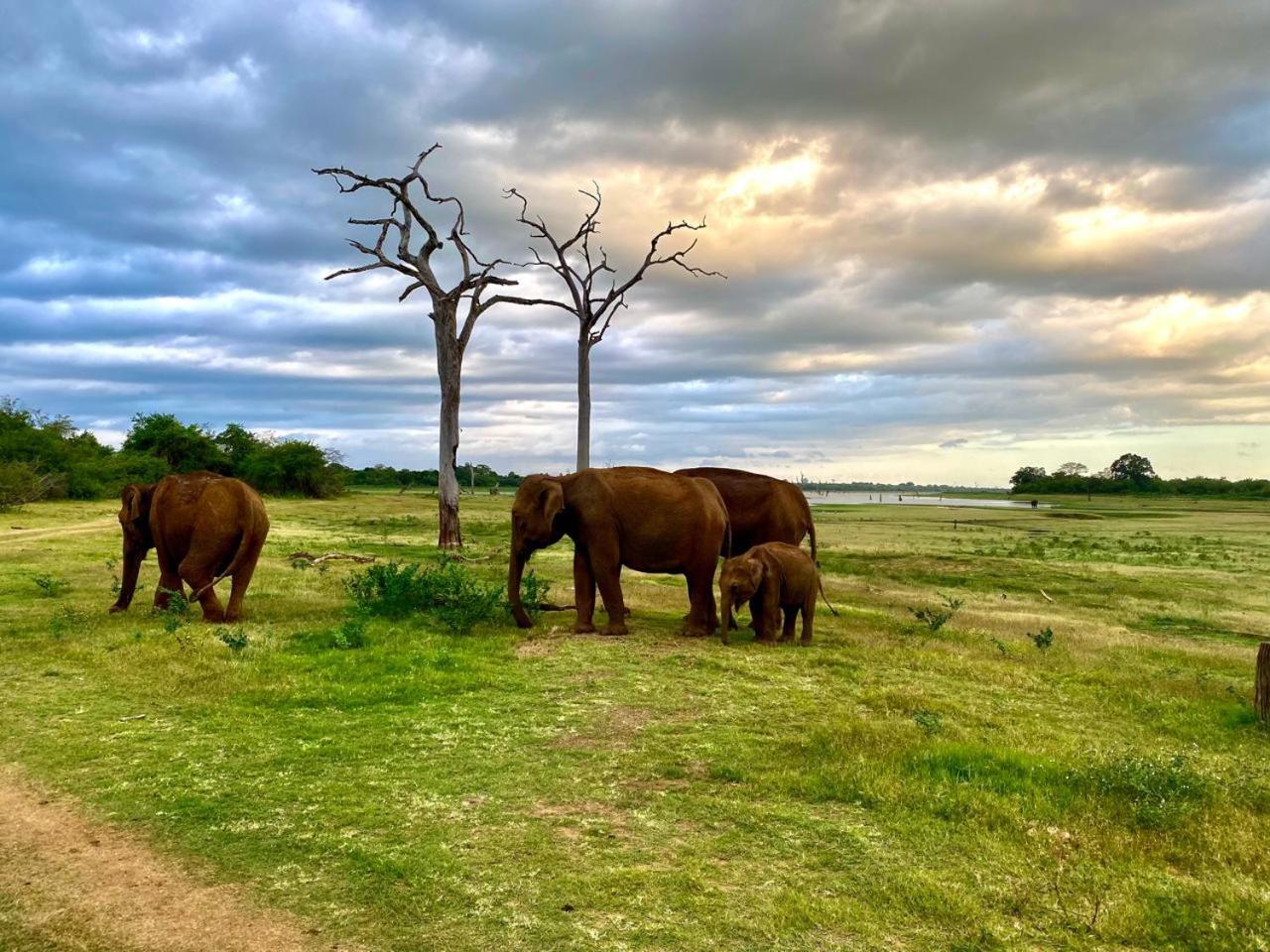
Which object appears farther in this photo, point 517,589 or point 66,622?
point 517,589

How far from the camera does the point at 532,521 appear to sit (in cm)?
1326

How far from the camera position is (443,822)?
604 cm

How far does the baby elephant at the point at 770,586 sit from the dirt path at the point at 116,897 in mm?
8883

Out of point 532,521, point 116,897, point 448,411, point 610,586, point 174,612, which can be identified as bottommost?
point 116,897

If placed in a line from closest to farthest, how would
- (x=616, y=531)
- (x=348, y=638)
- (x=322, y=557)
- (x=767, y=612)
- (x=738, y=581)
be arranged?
(x=348, y=638) → (x=738, y=581) → (x=767, y=612) → (x=616, y=531) → (x=322, y=557)

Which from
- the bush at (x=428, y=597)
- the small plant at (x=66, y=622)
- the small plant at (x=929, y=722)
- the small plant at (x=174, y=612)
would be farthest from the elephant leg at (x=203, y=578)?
the small plant at (x=929, y=722)

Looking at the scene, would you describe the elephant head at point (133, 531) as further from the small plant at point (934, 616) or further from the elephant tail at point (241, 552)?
the small plant at point (934, 616)

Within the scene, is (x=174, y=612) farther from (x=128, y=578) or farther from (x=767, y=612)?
(x=767, y=612)

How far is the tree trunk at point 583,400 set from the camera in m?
32.5

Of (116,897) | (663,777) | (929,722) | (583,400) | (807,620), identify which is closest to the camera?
(116,897)

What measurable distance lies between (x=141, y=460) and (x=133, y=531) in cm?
4875

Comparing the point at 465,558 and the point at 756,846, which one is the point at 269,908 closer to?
the point at 756,846

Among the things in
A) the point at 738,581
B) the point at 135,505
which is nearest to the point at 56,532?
the point at 135,505

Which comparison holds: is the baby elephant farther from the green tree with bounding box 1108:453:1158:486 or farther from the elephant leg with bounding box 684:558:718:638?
the green tree with bounding box 1108:453:1158:486
